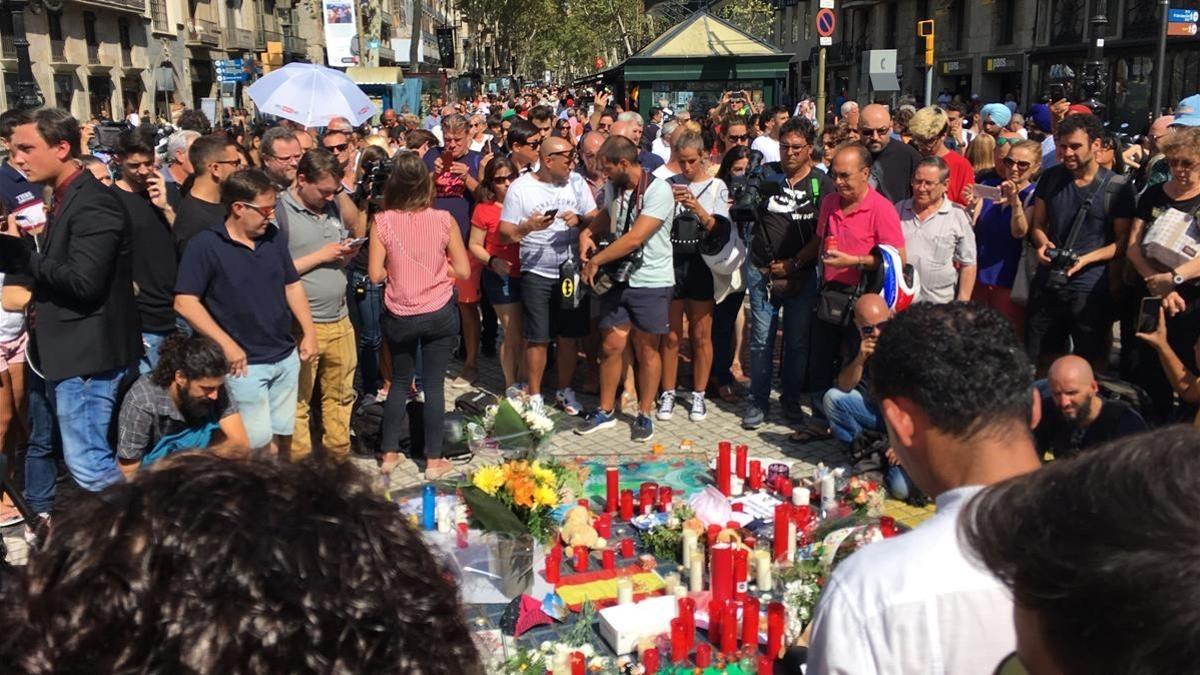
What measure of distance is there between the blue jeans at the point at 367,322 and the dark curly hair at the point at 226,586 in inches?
225

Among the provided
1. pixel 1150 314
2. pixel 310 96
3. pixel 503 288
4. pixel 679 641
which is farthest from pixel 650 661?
pixel 310 96

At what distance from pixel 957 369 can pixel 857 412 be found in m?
3.63

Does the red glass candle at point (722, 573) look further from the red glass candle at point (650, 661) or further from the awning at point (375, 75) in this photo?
the awning at point (375, 75)

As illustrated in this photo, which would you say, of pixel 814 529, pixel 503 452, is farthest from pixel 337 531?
pixel 814 529

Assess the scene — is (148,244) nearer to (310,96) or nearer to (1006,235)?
(310,96)

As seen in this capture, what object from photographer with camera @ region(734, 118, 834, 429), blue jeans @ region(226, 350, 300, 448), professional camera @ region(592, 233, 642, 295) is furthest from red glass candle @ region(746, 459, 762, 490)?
blue jeans @ region(226, 350, 300, 448)

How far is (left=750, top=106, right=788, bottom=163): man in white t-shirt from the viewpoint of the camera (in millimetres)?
9213

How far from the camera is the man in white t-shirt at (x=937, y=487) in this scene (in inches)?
71.8

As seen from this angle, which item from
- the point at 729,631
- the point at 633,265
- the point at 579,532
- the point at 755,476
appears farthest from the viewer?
the point at 633,265

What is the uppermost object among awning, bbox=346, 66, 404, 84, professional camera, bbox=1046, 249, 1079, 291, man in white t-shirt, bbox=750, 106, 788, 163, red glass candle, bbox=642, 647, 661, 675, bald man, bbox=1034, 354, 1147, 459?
awning, bbox=346, 66, 404, 84

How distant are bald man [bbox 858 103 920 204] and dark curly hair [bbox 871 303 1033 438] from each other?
16.3 feet

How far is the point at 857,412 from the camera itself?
19.0ft

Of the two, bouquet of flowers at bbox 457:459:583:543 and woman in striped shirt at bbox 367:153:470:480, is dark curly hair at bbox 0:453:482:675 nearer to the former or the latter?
bouquet of flowers at bbox 457:459:583:543

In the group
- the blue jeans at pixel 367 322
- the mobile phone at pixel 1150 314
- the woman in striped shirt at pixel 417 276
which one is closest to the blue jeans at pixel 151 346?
the woman in striped shirt at pixel 417 276
